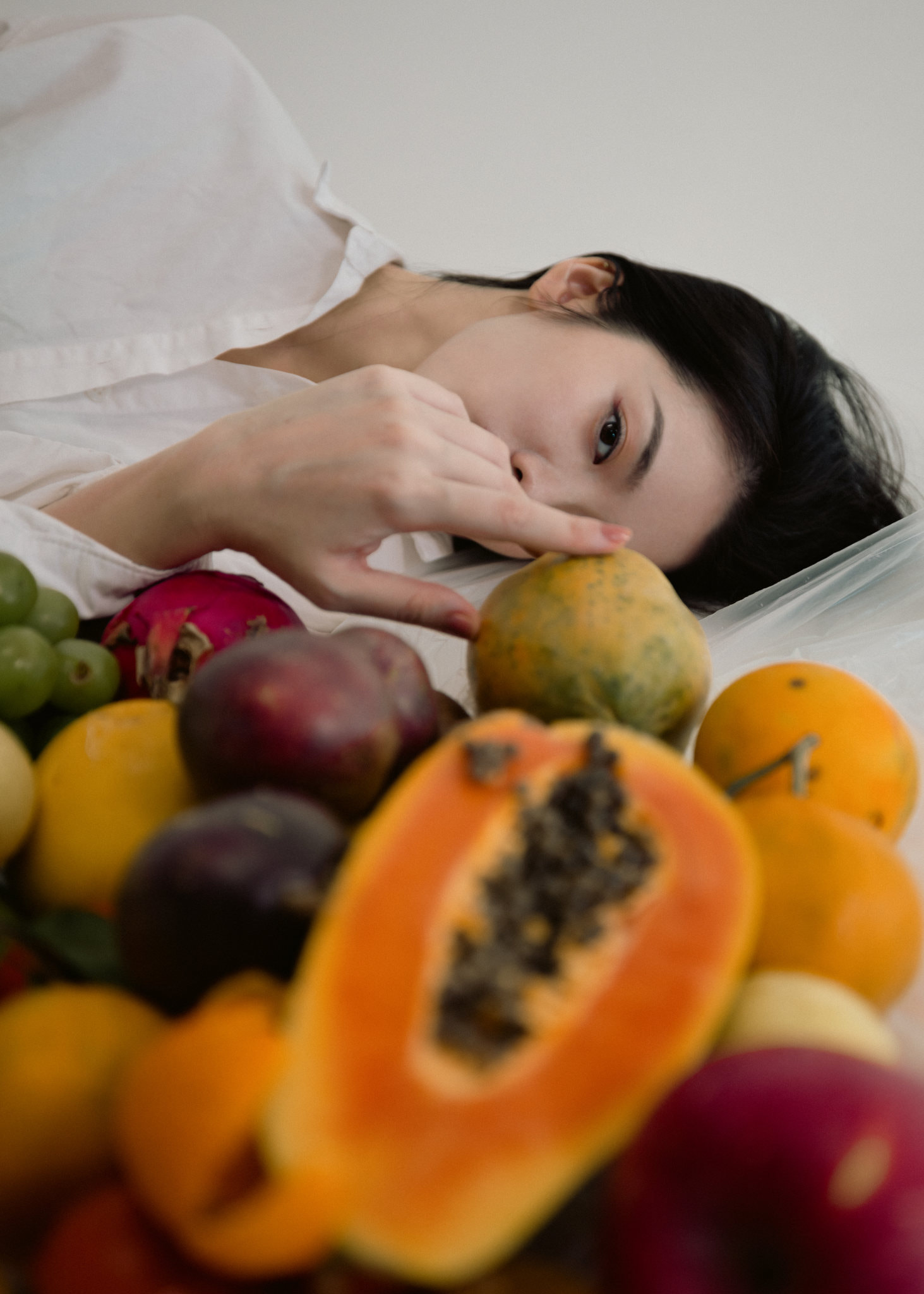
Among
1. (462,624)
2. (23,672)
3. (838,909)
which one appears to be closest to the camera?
(838,909)

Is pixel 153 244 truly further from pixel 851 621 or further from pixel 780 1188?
pixel 780 1188

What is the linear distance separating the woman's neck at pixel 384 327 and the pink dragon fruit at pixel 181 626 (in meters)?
0.66

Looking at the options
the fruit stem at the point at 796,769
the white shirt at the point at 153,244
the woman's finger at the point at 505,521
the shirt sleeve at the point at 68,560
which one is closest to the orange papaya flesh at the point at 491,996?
the fruit stem at the point at 796,769

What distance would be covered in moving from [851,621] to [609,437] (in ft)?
1.06

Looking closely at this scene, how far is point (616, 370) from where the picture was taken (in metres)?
0.90

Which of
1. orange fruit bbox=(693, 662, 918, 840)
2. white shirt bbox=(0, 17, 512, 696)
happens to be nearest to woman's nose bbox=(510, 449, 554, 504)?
white shirt bbox=(0, 17, 512, 696)

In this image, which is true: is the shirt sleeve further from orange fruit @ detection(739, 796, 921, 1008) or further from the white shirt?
orange fruit @ detection(739, 796, 921, 1008)

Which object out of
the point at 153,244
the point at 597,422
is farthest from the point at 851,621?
the point at 153,244

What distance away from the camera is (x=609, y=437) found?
34.9 inches

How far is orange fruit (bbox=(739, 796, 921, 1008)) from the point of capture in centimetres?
30

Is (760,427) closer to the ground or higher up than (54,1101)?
higher up

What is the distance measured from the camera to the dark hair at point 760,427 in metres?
0.98

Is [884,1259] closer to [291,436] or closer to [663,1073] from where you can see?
[663,1073]

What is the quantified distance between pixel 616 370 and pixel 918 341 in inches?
36.3
